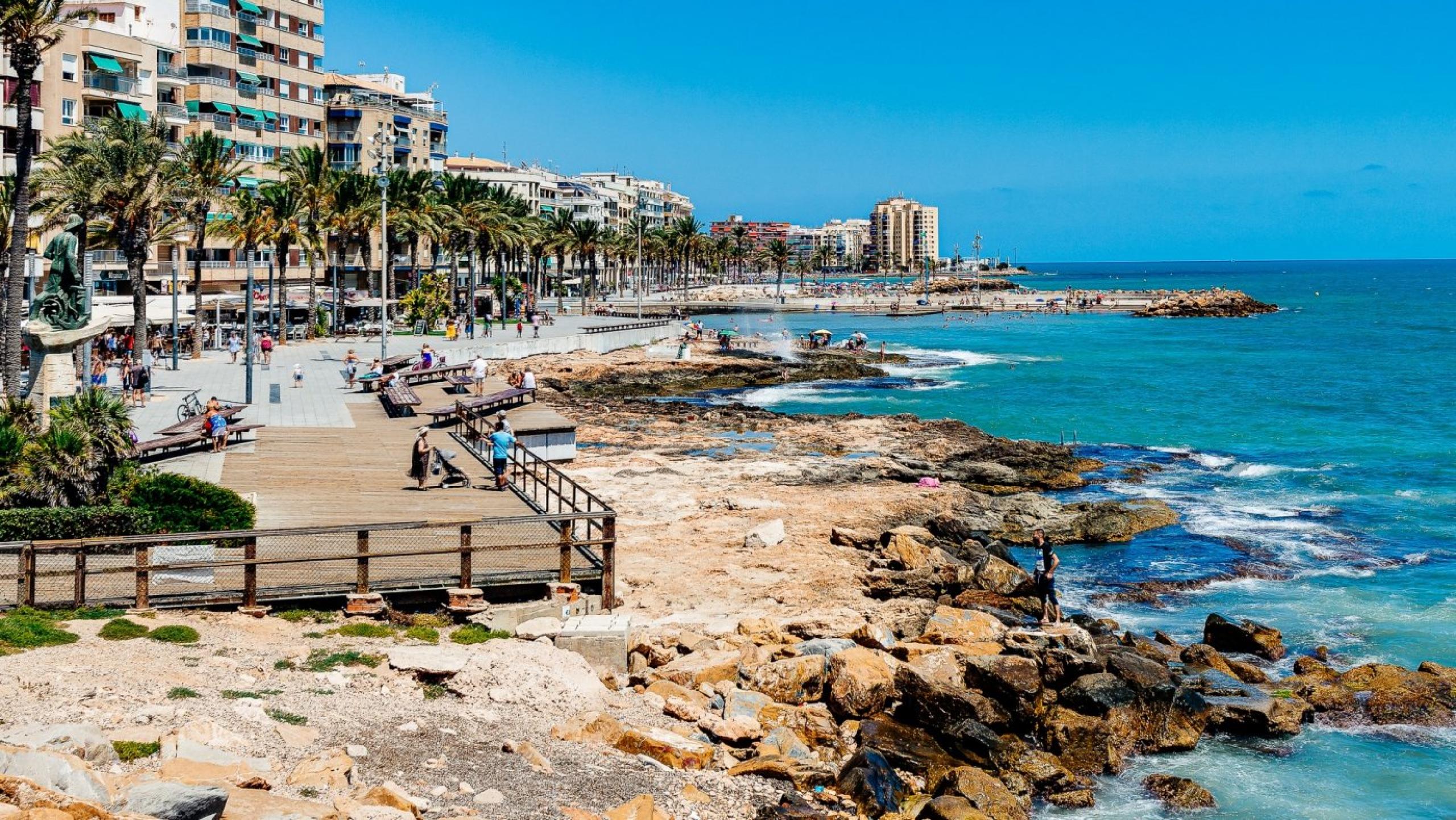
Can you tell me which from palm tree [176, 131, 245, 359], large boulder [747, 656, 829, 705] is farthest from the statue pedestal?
palm tree [176, 131, 245, 359]

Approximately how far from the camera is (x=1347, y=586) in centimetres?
2619

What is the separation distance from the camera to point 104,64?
5841 cm

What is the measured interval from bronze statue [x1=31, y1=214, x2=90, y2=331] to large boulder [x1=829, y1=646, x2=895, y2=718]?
16.6 metres

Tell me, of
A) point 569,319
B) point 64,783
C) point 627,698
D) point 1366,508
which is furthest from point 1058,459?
point 569,319

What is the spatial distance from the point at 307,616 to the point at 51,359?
11.8 meters

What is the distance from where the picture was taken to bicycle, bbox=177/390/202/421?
30.0 metres

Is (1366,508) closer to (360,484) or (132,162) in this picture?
(360,484)

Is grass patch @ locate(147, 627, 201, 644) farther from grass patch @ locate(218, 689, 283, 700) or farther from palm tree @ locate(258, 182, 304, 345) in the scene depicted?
palm tree @ locate(258, 182, 304, 345)

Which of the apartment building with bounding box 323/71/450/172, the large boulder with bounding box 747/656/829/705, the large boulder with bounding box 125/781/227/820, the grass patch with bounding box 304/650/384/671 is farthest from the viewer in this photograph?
the apartment building with bounding box 323/71/450/172

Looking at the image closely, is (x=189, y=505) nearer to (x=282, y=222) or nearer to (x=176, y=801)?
(x=176, y=801)

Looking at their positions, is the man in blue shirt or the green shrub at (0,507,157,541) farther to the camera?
the man in blue shirt

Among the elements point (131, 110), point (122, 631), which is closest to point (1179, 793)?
point (122, 631)

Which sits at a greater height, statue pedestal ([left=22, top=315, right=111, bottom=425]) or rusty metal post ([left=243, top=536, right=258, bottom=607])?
statue pedestal ([left=22, top=315, right=111, bottom=425])

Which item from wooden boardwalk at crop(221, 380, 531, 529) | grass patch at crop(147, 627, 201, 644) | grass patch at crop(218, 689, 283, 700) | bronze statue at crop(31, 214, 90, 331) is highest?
bronze statue at crop(31, 214, 90, 331)
